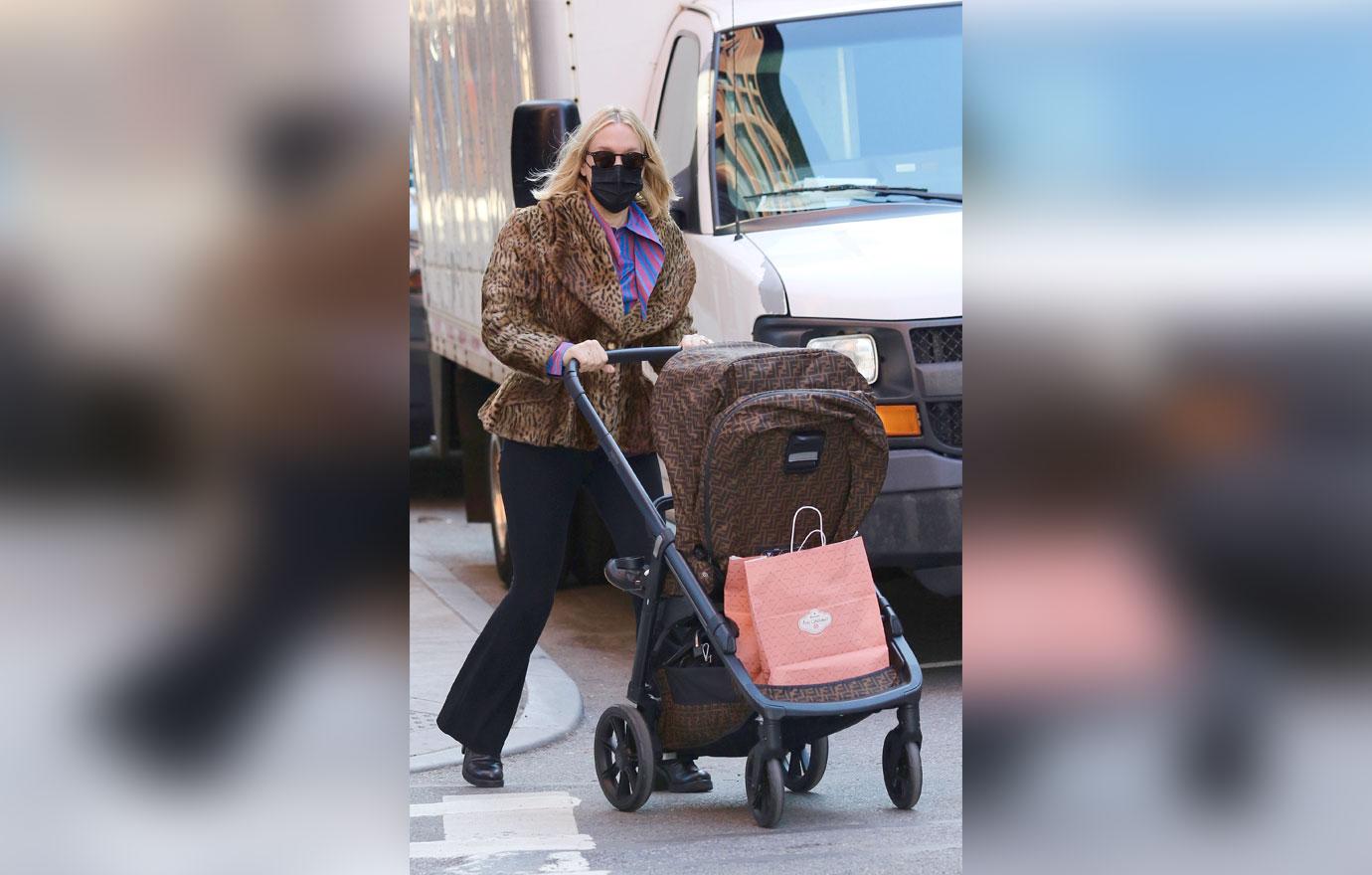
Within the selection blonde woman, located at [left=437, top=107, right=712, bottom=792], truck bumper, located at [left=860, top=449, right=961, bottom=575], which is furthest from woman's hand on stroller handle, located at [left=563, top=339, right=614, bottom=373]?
truck bumper, located at [left=860, top=449, right=961, bottom=575]

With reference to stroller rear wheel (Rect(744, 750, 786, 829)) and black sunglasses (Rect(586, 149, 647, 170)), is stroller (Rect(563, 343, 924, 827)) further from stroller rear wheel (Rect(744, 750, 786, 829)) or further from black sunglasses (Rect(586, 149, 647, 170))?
black sunglasses (Rect(586, 149, 647, 170))

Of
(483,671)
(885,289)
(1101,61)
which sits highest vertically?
(1101,61)

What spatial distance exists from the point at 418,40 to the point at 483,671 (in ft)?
23.5

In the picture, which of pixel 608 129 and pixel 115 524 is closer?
pixel 115 524

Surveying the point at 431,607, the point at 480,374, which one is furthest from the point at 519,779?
the point at 480,374

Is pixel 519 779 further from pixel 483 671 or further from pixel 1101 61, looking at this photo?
pixel 1101 61

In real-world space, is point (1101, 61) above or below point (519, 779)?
above

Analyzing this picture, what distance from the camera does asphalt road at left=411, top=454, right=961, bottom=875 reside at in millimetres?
5277

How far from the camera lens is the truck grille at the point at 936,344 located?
24.4 feet

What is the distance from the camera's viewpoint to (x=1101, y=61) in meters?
2.51

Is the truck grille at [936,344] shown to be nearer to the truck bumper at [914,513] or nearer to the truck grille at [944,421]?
the truck grille at [944,421]

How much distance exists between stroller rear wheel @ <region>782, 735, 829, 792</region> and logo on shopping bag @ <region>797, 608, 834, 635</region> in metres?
0.66

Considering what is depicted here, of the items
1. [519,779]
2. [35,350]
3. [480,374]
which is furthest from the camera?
[480,374]

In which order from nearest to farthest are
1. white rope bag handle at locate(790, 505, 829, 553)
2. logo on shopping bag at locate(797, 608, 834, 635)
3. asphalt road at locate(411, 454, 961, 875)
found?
asphalt road at locate(411, 454, 961, 875)
logo on shopping bag at locate(797, 608, 834, 635)
white rope bag handle at locate(790, 505, 829, 553)
